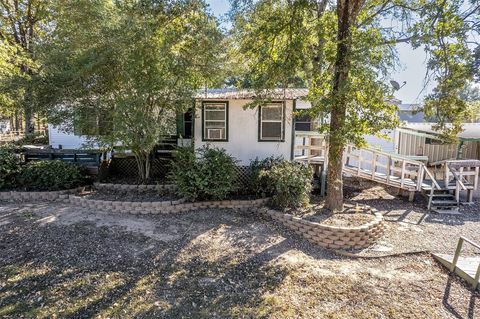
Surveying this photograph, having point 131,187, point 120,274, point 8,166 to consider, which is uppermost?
point 8,166

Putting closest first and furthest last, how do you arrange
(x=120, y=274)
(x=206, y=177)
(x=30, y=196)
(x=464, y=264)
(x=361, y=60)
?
1. (x=120, y=274)
2. (x=464, y=264)
3. (x=361, y=60)
4. (x=206, y=177)
5. (x=30, y=196)

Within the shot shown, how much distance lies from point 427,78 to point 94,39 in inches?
Answer: 319

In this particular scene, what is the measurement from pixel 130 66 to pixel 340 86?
513 cm

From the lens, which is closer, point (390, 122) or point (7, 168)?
point (390, 122)

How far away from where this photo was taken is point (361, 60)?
6.02 meters

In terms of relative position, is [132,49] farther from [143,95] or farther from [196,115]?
[196,115]

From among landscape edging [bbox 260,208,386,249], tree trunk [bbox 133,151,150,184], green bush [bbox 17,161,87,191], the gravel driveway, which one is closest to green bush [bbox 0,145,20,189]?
green bush [bbox 17,161,87,191]

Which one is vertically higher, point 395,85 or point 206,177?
point 395,85

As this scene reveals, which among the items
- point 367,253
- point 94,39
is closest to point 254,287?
point 367,253

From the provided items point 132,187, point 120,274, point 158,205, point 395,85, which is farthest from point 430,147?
point 120,274

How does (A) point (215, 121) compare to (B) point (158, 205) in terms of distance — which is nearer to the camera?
(B) point (158, 205)

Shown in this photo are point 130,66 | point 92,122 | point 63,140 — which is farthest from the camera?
point 63,140

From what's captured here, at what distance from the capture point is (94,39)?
7.47 m

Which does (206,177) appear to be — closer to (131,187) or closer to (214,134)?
(214,134)
